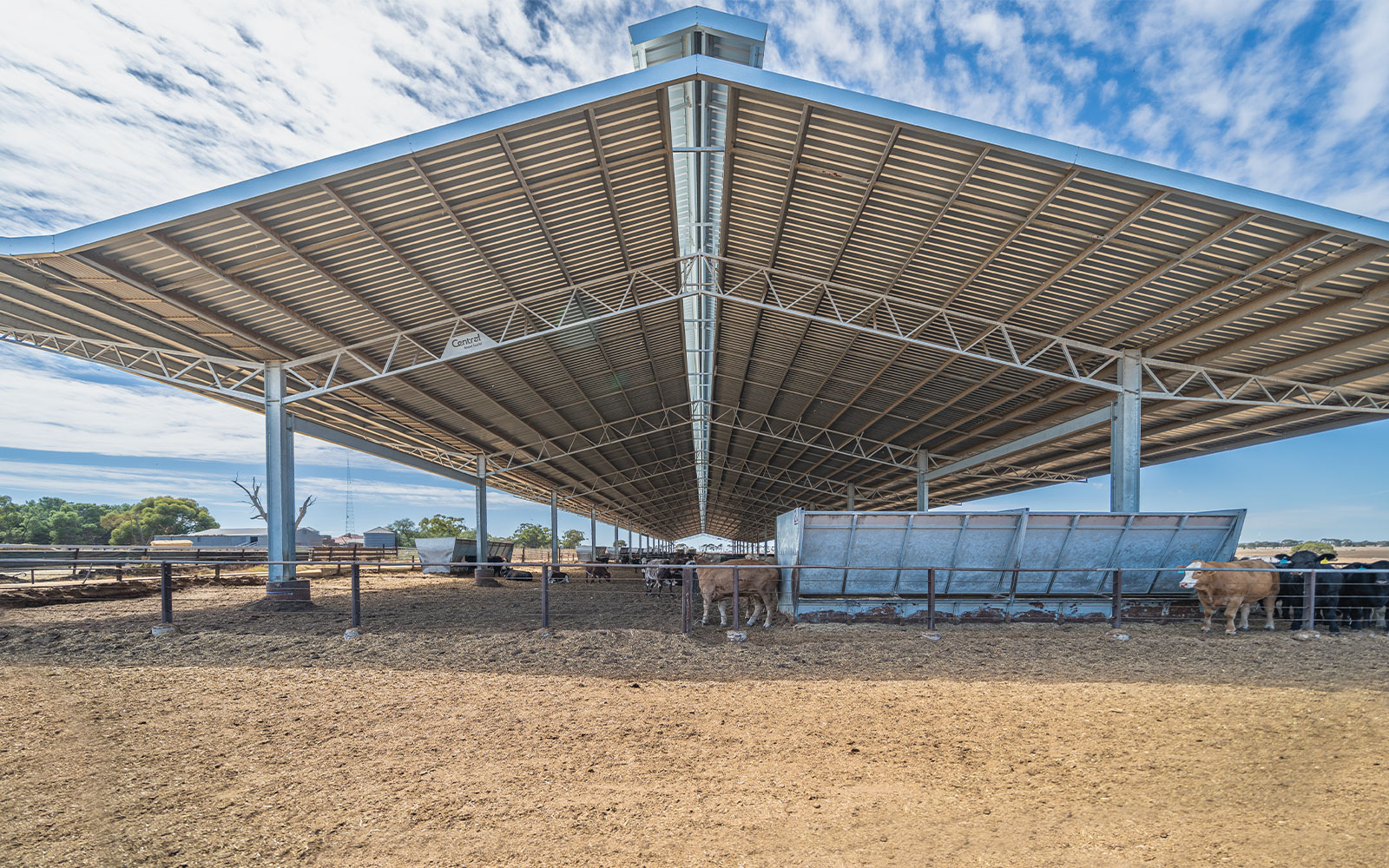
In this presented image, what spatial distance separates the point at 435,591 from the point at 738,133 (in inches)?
646

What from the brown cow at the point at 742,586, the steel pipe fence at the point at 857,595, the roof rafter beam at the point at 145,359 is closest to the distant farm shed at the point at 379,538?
the roof rafter beam at the point at 145,359

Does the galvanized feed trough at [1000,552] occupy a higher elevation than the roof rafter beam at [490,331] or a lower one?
lower

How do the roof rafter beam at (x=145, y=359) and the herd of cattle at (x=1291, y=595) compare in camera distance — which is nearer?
the herd of cattle at (x=1291, y=595)

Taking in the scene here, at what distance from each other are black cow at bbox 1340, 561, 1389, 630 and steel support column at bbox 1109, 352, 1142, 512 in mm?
4741

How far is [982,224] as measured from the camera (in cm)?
1503

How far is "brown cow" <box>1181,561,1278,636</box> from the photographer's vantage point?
1265 cm

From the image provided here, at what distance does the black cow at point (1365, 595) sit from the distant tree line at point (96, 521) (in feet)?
277

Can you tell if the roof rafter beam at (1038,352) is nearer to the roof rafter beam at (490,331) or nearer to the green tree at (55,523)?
the roof rafter beam at (490,331)

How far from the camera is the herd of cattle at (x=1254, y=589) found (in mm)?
12656

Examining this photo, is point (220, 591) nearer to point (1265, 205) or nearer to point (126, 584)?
point (126, 584)

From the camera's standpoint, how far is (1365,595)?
44.3ft

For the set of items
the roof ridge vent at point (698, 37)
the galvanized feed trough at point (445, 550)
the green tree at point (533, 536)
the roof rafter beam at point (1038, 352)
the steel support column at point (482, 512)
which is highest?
the roof ridge vent at point (698, 37)

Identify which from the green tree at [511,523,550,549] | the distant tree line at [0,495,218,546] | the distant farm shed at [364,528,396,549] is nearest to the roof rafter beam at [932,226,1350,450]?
the distant farm shed at [364,528,396,549]

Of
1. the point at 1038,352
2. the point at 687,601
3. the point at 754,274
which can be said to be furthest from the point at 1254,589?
the point at 754,274
